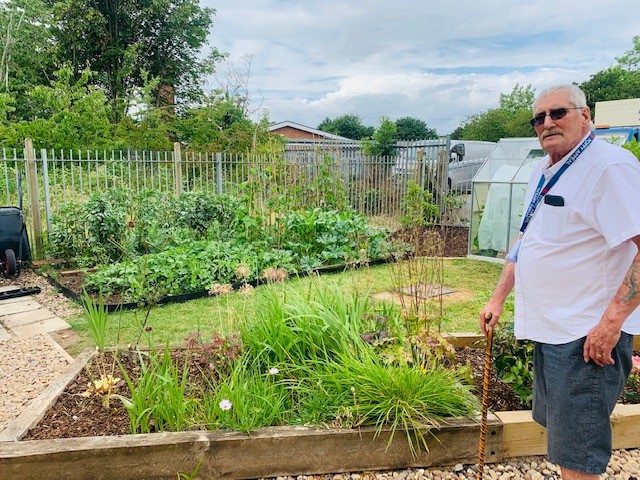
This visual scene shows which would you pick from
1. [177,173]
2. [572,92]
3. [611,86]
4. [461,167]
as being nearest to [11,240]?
[177,173]

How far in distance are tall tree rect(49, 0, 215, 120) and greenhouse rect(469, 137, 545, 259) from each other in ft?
48.2

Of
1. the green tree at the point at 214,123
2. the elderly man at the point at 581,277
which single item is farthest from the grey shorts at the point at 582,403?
the green tree at the point at 214,123

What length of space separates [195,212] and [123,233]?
1.11m

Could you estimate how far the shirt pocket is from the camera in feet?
5.48

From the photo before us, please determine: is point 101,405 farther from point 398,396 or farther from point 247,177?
point 247,177

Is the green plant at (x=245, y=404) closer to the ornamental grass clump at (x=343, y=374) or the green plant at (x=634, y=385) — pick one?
the ornamental grass clump at (x=343, y=374)

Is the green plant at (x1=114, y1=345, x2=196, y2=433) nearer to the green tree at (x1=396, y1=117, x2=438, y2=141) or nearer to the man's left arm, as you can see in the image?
the man's left arm

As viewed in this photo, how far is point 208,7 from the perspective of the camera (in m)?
23.1

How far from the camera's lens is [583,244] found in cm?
165

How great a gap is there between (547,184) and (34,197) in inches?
314

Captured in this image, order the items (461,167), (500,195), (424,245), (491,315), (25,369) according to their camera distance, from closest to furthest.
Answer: (491,315) → (424,245) → (25,369) → (500,195) → (461,167)

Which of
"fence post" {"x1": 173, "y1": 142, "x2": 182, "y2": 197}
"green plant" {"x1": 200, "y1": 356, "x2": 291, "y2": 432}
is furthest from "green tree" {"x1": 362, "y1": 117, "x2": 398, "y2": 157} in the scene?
"green plant" {"x1": 200, "y1": 356, "x2": 291, "y2": 432}

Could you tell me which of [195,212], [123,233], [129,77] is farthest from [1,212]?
[129,77]

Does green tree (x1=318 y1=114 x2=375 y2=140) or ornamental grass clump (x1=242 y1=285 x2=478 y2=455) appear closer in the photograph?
ornamental grass clump (x1=242 y1=285 x2=478 y2=455)
